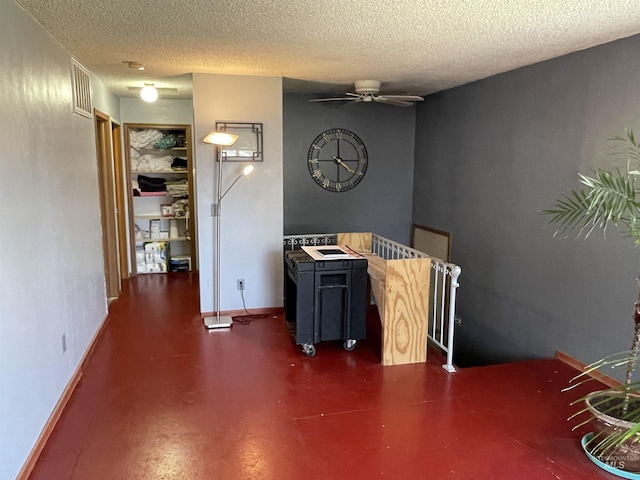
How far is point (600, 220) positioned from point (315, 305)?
2119mm

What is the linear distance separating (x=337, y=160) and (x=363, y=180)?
0.42 meters

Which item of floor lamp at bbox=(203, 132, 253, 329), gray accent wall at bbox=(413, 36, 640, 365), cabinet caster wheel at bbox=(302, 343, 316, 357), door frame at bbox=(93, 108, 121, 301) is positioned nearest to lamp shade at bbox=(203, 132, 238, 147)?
floor lamp at bbox=(203, 132, 253, 329)

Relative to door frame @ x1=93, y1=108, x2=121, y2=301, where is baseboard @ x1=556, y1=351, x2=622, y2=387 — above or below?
below

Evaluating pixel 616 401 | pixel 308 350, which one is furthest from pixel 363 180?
→ pixel 616 401

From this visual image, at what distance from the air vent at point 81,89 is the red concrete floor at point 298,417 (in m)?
1.94

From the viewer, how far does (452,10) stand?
2.49m

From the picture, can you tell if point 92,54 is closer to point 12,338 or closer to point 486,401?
point 12,338

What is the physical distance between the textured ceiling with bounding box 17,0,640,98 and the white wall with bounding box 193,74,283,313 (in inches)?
10.0

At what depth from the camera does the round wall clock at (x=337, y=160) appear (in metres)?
5.70

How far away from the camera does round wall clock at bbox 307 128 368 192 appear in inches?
224

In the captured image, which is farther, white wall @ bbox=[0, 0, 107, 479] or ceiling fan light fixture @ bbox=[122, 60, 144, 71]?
ceiling fan light fixture @ bbox=[122, 60, 144, 71]

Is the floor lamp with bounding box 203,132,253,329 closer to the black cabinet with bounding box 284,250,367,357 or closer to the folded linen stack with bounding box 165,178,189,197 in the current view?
the black cabinet with bounding box 284,250,367,357

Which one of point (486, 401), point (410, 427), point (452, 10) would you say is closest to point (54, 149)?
point (452, 10)

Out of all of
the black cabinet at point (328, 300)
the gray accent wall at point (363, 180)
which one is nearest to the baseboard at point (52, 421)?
the black cabinet at point (328, 300)
